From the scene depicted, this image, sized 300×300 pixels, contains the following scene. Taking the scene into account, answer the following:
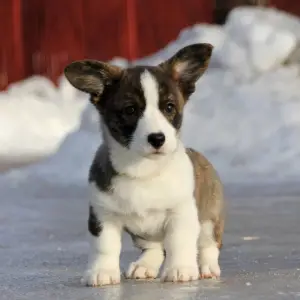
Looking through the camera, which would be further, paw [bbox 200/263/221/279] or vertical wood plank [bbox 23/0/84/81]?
vertical wood plank [bbox 23/0/84/81]

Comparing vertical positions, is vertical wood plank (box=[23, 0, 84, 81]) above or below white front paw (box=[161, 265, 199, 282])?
below

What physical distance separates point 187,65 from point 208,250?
0.53 m

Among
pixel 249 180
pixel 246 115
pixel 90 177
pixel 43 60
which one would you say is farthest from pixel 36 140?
pixel 90 177

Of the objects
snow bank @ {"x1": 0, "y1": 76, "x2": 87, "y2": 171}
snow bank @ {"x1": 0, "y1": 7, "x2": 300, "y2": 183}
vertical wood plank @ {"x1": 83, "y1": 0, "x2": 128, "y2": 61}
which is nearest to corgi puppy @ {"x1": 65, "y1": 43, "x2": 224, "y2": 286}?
snow bank @ {"x1": 0, "y1": 7, "x2": 300, "y2": 183}

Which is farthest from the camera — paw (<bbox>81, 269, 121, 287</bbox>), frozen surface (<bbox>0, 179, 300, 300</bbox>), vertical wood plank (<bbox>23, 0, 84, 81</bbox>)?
vertical wood plank (<bbox>23, 0, 84, 81</bbox>)

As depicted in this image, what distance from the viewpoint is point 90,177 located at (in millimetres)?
2822

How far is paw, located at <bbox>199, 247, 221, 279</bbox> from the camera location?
285 cm

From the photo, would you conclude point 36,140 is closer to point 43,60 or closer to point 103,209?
point 43,60

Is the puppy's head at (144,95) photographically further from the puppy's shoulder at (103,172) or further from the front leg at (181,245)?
the front leg at (181,245)

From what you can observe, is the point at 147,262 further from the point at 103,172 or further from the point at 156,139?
→ the point at 156,139

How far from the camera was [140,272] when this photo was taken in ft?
9.48

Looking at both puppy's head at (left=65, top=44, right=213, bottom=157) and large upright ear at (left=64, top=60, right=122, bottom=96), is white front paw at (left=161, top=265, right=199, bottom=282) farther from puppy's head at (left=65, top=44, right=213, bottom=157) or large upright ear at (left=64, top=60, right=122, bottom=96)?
large upright ear at (left=64, top=60, right=122, bottom=96)

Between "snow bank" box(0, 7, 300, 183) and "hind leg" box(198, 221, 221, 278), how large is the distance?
3056 mm

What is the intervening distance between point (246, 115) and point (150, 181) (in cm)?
447
